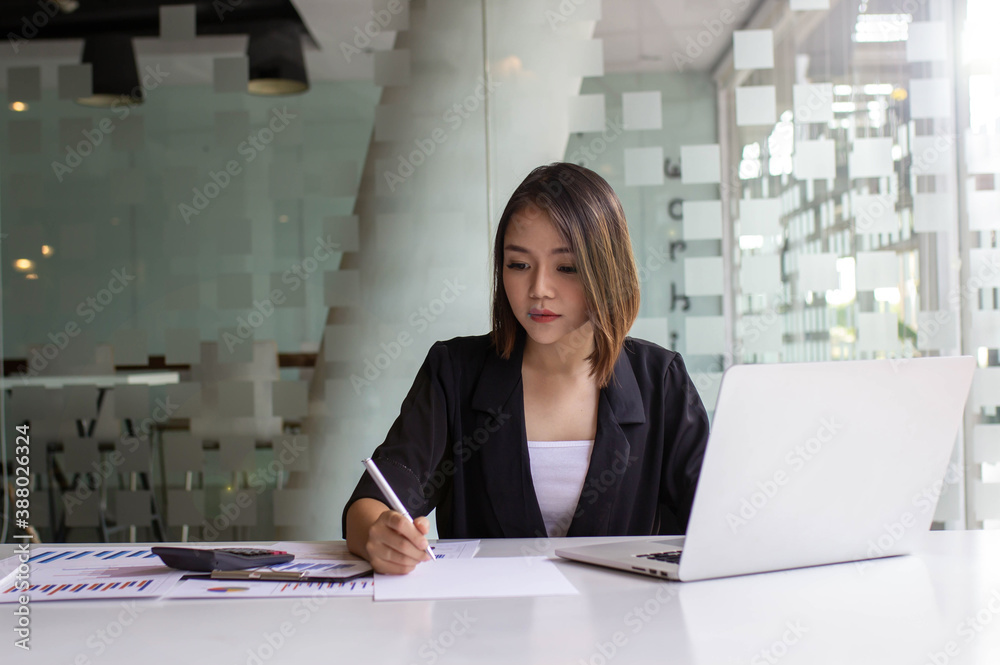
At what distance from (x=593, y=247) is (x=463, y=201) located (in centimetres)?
140

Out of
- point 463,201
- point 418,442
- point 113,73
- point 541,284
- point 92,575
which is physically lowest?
point 92,575

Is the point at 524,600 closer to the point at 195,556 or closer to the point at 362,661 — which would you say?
the point at 362,661

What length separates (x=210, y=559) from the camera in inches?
40.3

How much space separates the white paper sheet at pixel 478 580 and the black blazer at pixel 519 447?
39 centimetres

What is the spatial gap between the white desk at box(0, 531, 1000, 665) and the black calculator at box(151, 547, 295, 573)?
0.35ft

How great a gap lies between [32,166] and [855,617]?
3127 mm

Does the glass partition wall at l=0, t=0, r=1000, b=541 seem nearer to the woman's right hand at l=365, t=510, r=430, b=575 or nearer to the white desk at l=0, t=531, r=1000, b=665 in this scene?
the woman's right hand at l=365, t=510, r=430, b=575

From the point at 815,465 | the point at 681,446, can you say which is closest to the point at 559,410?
the point at 681,446

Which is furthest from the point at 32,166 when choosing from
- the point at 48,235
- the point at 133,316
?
the point at 133,316

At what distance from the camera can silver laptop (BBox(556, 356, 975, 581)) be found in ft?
2.93

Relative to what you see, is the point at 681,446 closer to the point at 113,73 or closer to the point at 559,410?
the point at 559,410

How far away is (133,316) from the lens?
9.75 ft

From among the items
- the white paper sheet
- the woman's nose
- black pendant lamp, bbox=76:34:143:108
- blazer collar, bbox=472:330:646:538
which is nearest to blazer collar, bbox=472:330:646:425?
blazer collar, bbox=472:330:646:538

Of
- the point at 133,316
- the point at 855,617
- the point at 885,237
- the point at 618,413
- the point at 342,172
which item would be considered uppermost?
the point at 342,172
